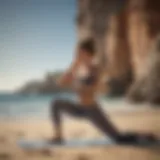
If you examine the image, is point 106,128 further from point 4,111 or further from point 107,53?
point 4,111

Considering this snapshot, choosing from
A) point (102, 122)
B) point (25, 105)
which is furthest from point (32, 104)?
point (102, 122)

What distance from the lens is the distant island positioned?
1.62 metres

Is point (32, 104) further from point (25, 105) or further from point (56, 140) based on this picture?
point (56, 140)

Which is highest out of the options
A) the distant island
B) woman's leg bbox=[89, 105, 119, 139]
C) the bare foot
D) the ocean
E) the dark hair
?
the dark hair

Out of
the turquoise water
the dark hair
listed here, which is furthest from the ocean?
the dark hair

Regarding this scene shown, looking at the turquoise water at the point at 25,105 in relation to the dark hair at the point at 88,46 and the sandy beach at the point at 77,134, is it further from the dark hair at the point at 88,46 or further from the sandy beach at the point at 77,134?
the dark hair at the point at 88,46

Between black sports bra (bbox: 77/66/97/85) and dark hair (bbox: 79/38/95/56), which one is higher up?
dark hair (bbox: 79/38/95/56)

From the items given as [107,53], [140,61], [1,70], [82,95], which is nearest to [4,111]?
[1,70]

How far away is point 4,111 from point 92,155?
39cm

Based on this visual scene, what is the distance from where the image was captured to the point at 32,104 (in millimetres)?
1612

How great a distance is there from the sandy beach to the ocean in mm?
25

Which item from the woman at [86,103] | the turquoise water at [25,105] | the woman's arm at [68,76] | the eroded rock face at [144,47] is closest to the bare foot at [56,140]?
the woman at [86,103]

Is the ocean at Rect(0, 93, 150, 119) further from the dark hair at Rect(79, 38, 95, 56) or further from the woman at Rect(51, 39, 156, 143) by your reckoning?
the dark hair at Rect(79, 38, 95, 56)

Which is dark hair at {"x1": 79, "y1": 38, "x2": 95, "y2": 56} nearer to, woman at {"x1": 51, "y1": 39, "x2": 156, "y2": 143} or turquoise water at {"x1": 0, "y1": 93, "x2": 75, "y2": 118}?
woman at {"x1": 51, "y1": 39, "x2": 156, "y2": 143}
